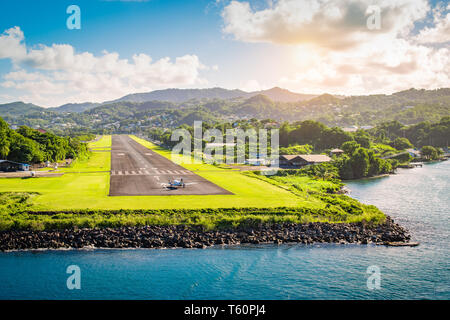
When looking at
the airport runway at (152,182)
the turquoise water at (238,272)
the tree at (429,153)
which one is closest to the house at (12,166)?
the airport runway at (152,182)

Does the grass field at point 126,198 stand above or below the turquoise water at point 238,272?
above

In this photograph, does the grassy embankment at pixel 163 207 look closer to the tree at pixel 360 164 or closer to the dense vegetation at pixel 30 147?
the dense vegetation at pixel 30 147

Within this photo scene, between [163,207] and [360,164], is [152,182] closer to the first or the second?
[163,207]

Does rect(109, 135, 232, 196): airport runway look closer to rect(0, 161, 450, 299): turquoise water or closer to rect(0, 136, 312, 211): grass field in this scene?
rect(0, 136, 312, 211): grass field

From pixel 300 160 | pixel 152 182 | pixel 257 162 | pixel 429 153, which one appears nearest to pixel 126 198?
pixel 152 182

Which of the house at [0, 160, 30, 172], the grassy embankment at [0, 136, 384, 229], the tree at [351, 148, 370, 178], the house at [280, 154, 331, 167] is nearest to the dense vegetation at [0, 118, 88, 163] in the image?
the house at [0, 160, 30, 172]
